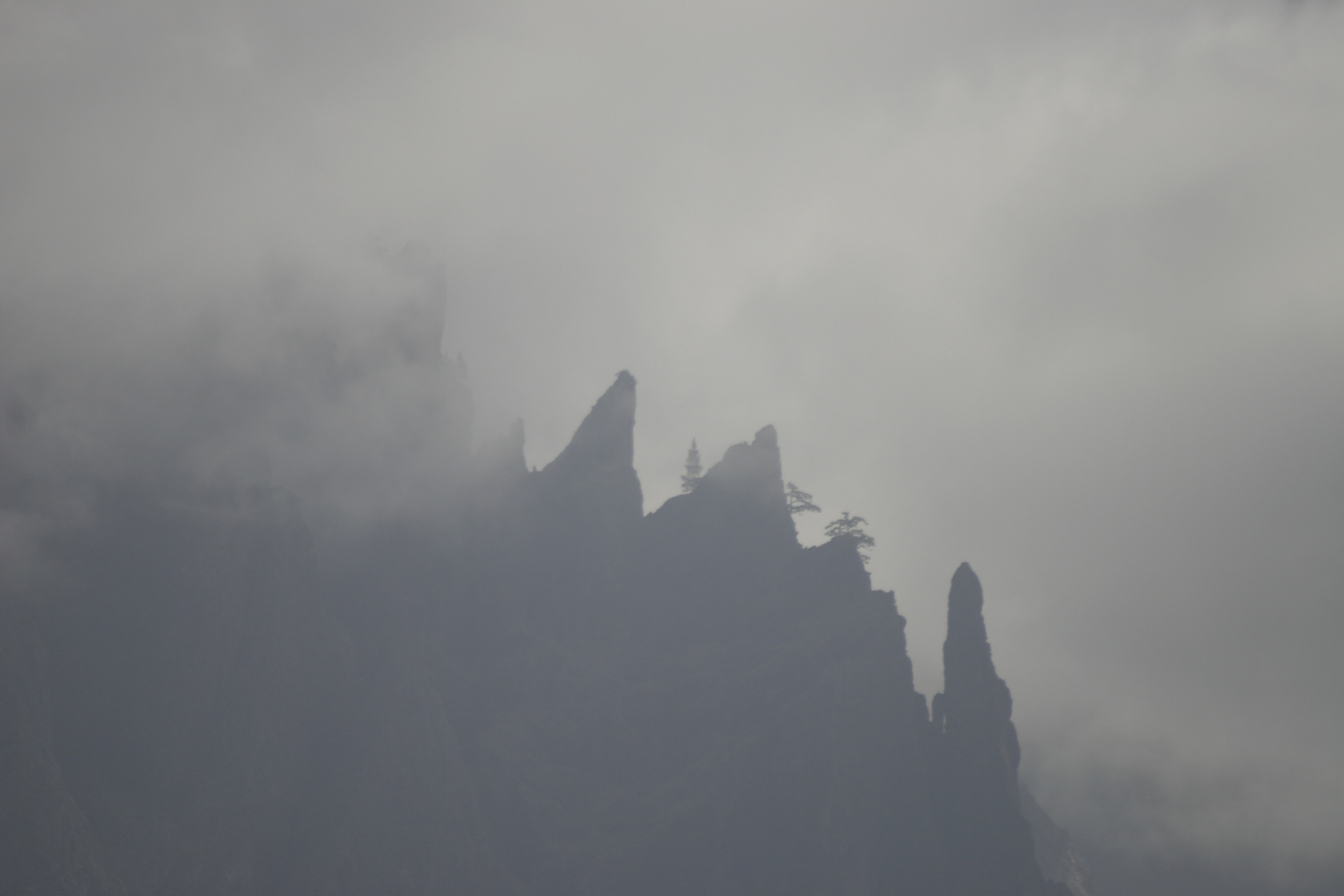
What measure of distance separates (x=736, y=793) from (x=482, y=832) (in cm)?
2285

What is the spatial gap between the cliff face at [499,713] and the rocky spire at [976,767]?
0.28m

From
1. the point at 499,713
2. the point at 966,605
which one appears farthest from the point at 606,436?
the point at 966,605

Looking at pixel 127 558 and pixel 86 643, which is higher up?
pixel 127 558

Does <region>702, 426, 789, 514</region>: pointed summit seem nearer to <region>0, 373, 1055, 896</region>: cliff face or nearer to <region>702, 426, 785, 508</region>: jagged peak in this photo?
<region>702, 426, 785, 508</region>: jagged peak

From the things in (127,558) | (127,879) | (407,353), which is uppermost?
(407,353)

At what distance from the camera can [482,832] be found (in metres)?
82.0

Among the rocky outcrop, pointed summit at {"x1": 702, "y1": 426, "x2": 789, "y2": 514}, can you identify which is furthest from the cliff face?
pointed summit at {"x1": 702, "y1": 426, "x2": 789, "y2": 514}

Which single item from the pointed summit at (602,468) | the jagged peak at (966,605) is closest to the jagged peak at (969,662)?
the jagged peak at (966,605)

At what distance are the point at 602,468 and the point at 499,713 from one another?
30951 millimetres

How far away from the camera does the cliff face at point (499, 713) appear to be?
71.8m

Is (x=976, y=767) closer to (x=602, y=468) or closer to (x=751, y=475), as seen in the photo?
(x=751, y=475)

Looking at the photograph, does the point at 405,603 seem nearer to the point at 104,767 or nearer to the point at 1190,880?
the point at 104,767

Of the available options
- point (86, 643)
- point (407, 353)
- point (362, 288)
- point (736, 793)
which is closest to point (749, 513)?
point (736, 793)

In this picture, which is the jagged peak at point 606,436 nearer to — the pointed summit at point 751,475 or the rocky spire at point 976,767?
the pointed summit at point 751,475
